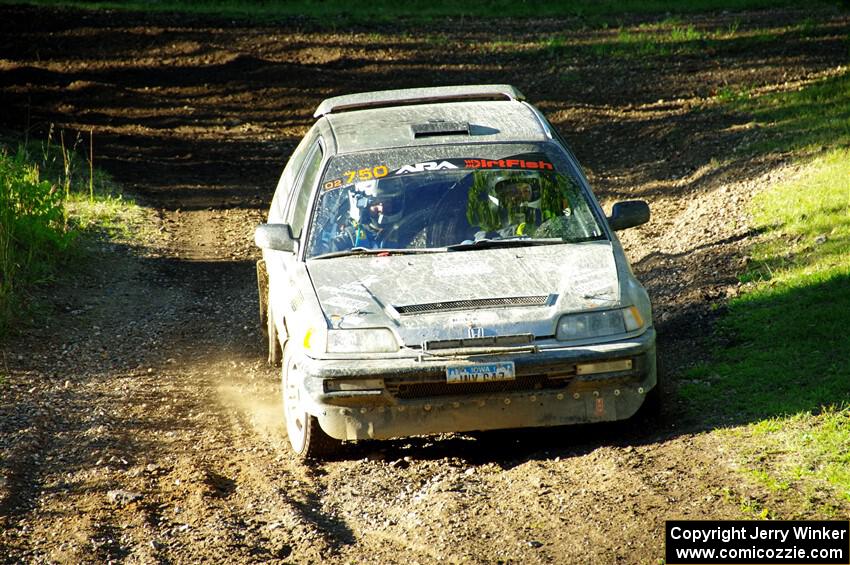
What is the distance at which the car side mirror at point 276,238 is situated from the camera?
644 centimetres

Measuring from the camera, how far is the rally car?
217 inches

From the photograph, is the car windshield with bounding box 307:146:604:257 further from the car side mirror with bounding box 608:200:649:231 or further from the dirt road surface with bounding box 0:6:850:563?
the dirt road surface with bounding box 0:6:850:563

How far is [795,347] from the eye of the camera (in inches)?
277

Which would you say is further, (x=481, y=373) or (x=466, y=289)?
(x=466, y=289)

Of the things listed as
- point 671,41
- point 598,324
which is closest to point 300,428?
point 598,324

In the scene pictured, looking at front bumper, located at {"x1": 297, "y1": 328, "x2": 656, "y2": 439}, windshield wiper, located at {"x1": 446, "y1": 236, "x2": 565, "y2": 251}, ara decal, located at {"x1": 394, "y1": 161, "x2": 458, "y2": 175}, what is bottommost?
front bumper, located at {"x1": 297, "y1": 328, "x2": 656, "y2": 439}

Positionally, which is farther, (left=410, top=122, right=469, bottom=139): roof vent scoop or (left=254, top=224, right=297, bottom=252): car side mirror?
(left=410, top=122, right=469, bottom=139): roof vent scoop

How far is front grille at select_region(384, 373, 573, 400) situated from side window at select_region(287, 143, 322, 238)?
1505 millimetres

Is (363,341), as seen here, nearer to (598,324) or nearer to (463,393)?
(463,393)

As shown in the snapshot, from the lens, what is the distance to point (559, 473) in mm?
5477

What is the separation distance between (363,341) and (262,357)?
9.55 ft

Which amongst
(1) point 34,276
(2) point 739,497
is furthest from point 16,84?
(2) point 739,497

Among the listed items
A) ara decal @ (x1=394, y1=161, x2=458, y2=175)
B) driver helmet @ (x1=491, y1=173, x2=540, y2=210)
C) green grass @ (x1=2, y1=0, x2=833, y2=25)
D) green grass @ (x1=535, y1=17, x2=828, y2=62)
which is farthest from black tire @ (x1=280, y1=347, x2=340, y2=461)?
green grass @ (x1=2, y1=0, x2=833, y2=25)

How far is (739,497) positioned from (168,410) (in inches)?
147
